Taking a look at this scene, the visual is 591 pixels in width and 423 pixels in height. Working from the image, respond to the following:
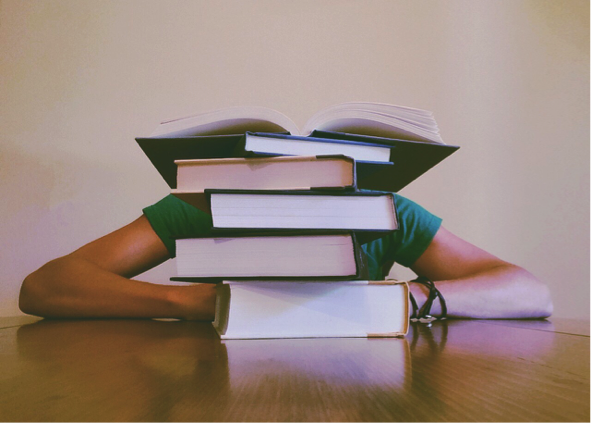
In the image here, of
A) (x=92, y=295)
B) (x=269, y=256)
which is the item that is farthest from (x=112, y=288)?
(x=269, y=256)

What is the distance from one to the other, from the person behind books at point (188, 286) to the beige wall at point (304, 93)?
1.16 ft

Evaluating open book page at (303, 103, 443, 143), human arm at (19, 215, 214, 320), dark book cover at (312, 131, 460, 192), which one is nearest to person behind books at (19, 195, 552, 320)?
human arm at (19, 215, 214, 320)

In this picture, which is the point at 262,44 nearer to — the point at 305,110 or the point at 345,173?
the point at 305,110

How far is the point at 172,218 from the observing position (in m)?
1.05

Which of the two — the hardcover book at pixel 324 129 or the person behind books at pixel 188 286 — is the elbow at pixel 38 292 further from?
the hardcover book at pixel 324 129

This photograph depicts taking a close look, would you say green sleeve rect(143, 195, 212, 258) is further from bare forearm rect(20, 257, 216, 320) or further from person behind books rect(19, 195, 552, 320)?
bare forearm rect(20, 257, 216, 320)

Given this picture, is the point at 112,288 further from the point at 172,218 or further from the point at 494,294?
the point at 494,294

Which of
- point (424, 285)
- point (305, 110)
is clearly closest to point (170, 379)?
point (424, 285)

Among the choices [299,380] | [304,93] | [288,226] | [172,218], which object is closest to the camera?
[299,380]

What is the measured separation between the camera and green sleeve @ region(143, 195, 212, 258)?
3.44ft

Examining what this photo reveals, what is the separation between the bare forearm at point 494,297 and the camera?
799 mm

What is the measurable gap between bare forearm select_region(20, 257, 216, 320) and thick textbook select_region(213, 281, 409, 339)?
30cm

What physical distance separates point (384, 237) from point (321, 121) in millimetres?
673

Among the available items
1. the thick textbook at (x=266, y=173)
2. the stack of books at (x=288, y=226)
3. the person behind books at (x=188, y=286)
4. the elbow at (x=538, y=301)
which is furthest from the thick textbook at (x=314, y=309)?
the elbow at (x=538, y=301)
